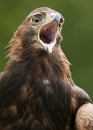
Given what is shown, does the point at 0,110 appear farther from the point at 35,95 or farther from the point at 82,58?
the point at 82,58

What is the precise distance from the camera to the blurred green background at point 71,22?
62.8 feet

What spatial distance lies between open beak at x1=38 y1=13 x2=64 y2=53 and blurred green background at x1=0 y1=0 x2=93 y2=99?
9.12m

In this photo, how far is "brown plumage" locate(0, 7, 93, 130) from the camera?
31.0 ft

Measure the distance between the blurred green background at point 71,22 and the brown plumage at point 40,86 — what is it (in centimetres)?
910

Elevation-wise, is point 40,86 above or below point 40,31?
below

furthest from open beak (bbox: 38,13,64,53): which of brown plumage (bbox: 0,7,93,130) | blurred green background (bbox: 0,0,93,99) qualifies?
blurred green background (bbox: 0,0,93,99)

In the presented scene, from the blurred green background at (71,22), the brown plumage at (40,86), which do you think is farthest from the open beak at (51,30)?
the blurred green background at (71,22)

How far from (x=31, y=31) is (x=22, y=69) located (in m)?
0.33

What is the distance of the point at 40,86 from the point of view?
9.52m

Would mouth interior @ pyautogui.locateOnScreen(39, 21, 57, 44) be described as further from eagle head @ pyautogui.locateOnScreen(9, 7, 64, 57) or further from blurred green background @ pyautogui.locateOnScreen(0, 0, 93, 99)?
blurred green background @ pyautogui.locateOnScreen(0, 0, 93, 99)

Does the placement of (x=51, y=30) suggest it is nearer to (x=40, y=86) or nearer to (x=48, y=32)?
(x=48, y=32)

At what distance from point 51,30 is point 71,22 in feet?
34.0

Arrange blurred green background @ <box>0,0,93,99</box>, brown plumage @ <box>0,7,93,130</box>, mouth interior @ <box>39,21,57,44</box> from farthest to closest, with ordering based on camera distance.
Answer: blurred green background @ <box>0,0,93,99</box> < mouth interior @ <box>39,21,57,44</box> < brown plumage @ <box>0,7,93,130</box>

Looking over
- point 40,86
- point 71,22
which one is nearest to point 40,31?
point 40,86
